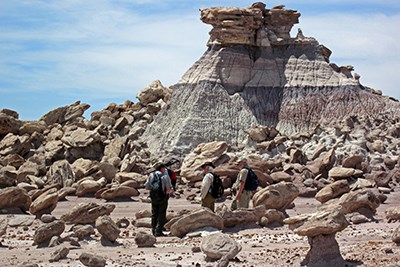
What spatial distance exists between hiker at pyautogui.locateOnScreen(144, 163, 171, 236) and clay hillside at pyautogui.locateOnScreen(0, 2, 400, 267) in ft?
0.97

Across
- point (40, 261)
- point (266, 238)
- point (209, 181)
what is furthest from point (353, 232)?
point (40, 261)

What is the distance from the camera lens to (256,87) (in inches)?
1594

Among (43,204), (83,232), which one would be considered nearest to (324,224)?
(83,232)

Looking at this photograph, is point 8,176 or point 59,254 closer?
point 59,254

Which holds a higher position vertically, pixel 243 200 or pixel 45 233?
pixel 243 200

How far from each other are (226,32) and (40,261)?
27465mm

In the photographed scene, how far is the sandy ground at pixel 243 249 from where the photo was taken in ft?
42.0

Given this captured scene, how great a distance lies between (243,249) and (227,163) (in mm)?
16404

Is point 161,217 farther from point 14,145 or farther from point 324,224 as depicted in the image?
point 14,145

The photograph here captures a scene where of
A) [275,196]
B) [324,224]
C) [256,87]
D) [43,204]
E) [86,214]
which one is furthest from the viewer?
[256,87]

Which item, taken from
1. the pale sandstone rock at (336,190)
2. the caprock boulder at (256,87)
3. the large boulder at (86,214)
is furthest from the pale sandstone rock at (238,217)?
the caprock boulder at (256,87)

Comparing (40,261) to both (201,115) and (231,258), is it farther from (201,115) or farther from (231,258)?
(201,115)

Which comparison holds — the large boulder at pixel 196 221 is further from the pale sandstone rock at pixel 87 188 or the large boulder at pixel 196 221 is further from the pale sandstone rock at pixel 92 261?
the pale sandstone rock at pixel 87 188

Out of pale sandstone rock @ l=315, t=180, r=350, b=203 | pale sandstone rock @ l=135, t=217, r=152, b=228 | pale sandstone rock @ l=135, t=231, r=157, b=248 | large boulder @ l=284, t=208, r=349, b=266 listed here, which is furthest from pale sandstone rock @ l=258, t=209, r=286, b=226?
large boulder @ l=284, t=208, r=349, b=266
